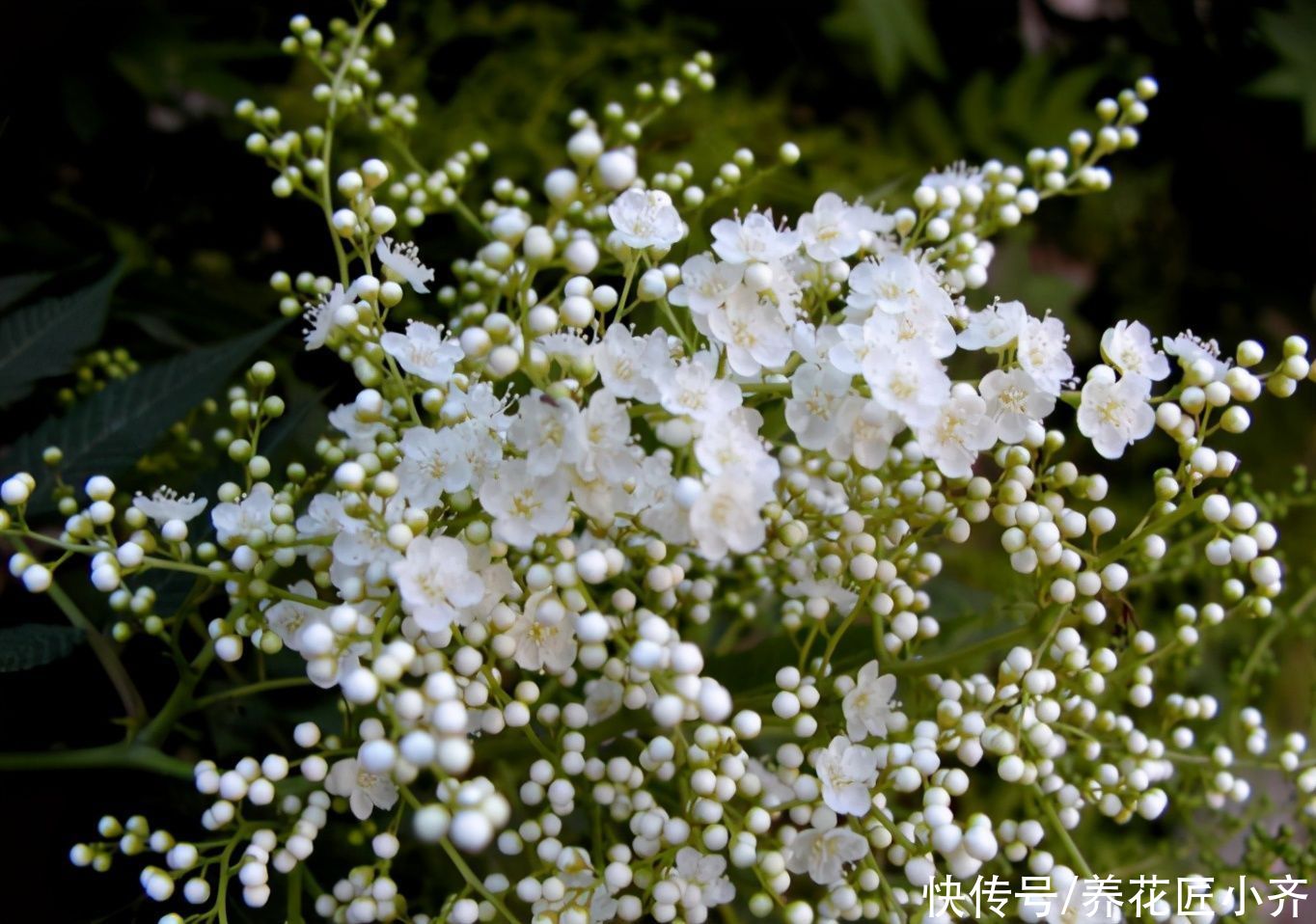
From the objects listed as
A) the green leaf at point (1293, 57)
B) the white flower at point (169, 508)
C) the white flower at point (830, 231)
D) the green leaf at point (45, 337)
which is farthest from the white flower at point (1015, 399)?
the green leaf at point (1293, 57)

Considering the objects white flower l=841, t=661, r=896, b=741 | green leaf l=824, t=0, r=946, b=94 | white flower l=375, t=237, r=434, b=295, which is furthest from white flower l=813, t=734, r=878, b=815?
green leaf l=824, t=0, r=946, b=94

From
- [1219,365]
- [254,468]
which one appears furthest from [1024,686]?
[254,468]

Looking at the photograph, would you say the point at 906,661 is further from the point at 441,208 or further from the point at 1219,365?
the point at 441,208

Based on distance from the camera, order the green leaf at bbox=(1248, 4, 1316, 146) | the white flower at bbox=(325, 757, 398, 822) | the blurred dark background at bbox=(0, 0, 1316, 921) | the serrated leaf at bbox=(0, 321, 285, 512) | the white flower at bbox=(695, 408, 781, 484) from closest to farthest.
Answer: the white flower at bbox=(695, 408, 781, 484) < the white flower at bbox=(325, 757, 398, 822) < the serrated leaf at bbox=(0, 321, 285, 512) < the blurred dark background at bbox=(0, 0, 1316, 921) < the green leaf at bbox=(1248, 4, 1316, 146)

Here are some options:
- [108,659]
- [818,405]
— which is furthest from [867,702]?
[108,659]

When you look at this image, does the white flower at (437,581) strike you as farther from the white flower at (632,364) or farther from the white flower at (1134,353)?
the white flower at (1134,353)

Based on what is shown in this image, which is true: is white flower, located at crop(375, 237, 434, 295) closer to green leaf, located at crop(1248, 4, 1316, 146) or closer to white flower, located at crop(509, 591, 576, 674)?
white flower, located at crop(509, 591, 576, 674)
